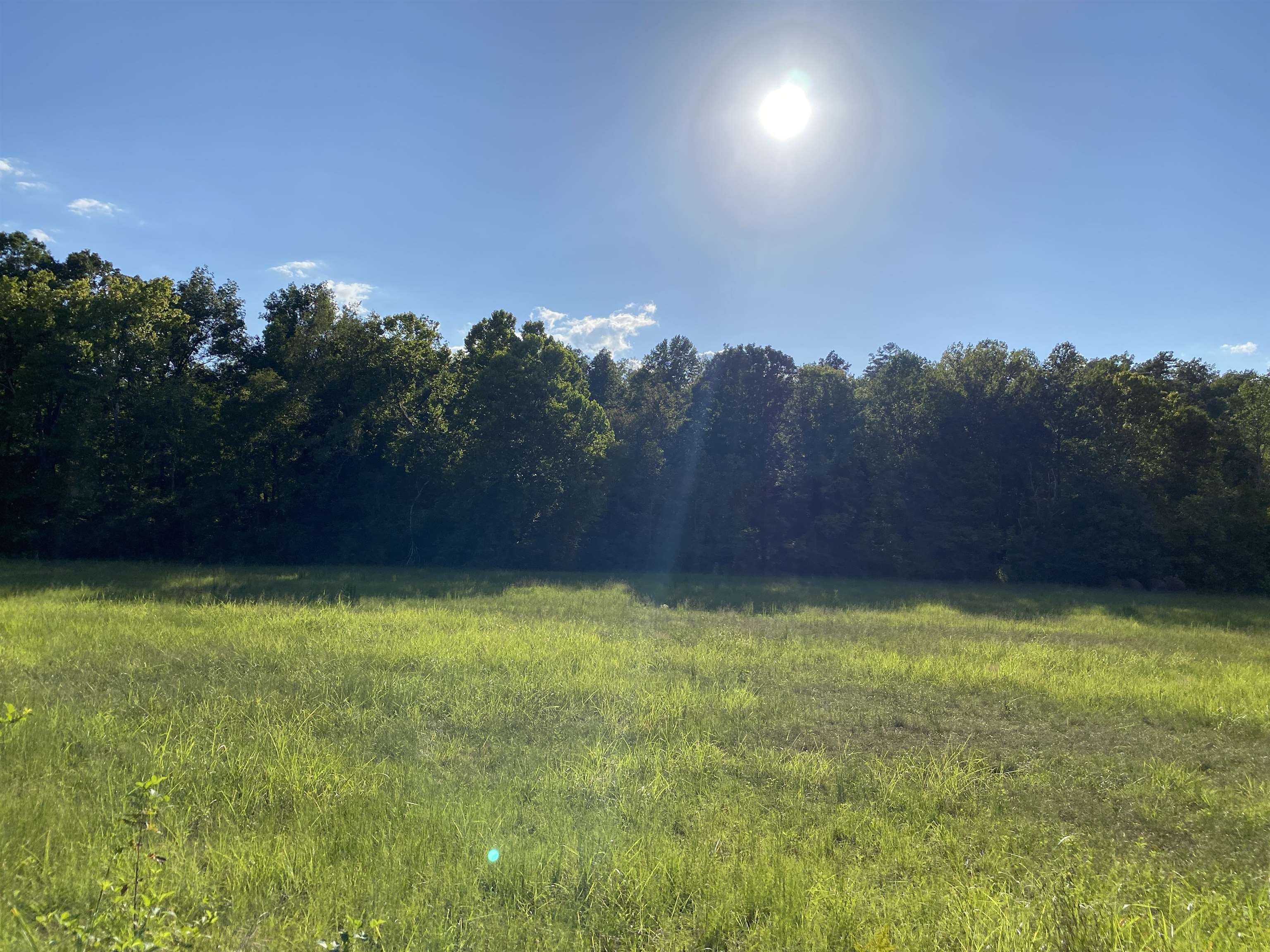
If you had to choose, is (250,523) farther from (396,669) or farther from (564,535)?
(396,669)

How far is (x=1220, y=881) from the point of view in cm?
450

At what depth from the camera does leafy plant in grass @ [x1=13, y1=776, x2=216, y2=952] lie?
3.03 m

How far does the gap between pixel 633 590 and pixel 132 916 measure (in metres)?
17.8

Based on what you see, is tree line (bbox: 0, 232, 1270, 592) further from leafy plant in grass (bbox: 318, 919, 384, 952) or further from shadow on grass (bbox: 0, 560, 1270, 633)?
leafy plant in grass (bbox: 318, 919, 384, 952)

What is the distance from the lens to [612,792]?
5.51 metres

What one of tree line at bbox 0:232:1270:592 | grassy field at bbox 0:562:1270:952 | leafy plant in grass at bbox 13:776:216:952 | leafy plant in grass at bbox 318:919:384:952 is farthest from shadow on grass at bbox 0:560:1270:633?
leafy plant in grass at bbox 318:919:384:952

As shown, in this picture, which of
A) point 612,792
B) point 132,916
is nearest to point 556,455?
point 612,792

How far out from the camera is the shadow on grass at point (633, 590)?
54.7 feet

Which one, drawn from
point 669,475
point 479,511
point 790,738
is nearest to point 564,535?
point 479,511

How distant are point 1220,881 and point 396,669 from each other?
8.62 metres

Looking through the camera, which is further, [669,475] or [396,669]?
[669,475]

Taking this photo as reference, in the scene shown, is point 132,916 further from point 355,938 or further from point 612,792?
point 612,792

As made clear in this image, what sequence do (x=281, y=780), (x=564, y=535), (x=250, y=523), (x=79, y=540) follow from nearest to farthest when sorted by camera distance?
(x=281, y=780) → (x=79, y=540) → (x=250, y=523) → (x=564, y=535)

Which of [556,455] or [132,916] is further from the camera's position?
[556,455]
